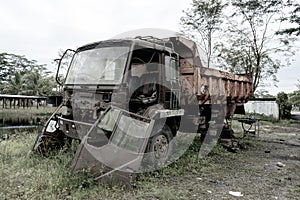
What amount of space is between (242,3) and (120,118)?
15.0 meters

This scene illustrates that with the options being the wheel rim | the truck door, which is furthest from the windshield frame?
the wheel rim

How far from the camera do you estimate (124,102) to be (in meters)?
4.27

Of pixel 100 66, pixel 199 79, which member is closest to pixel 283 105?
pixel 199 79

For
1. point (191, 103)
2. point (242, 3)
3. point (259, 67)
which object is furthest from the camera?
point (259, 67)

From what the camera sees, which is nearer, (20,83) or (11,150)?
(11,150)

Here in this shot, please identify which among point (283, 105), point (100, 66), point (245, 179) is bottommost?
point (245, 179)

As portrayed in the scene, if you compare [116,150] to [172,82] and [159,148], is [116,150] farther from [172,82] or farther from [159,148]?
[172,82]

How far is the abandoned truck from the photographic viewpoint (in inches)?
150

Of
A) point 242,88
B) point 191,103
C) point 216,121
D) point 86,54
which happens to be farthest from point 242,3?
point 86,54

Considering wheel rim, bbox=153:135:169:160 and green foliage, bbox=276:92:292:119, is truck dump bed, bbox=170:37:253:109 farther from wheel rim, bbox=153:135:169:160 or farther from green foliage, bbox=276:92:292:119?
green foliage, bbox=276:92:292:119

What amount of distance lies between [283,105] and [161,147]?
16427 millimetres

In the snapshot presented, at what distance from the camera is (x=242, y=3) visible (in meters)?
15.8

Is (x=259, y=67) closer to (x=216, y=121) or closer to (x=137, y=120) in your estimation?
(x=216, y=121)

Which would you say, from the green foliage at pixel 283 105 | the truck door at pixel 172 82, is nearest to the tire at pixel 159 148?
the truck door at pixel 172 82
